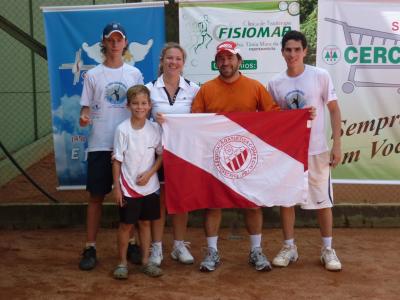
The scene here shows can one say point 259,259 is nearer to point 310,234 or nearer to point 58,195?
point 310,234

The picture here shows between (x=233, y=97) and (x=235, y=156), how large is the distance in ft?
1.61

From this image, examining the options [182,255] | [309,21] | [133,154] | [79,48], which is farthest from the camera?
[309,21]

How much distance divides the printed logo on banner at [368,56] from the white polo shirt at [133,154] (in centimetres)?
238

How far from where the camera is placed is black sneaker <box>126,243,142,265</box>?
4.71 metres

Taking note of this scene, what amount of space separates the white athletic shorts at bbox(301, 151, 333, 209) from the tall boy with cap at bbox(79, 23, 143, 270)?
1622mm

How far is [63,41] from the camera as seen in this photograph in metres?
5.82

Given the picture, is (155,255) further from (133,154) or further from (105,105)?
(105,105)

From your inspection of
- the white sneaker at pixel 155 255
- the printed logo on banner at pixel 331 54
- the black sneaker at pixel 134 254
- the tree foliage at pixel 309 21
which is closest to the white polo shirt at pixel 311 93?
the printed logo on banner at pixel 331 54

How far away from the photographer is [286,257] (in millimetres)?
4648

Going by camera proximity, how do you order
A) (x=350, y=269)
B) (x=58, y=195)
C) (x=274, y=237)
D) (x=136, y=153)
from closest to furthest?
1. (x=136, y=153)
2. (x=350, y=269)
3. (x=274, y=237)
4. (x=58, y=195)

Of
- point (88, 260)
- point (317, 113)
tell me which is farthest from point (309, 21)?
point (88, 260)

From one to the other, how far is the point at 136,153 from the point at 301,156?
1.35 meters

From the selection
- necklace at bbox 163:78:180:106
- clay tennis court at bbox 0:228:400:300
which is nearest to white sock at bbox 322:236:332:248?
clay tennis court at bbox 0:228:400:300

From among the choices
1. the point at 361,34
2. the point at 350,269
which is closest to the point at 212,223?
the point at 350,269
